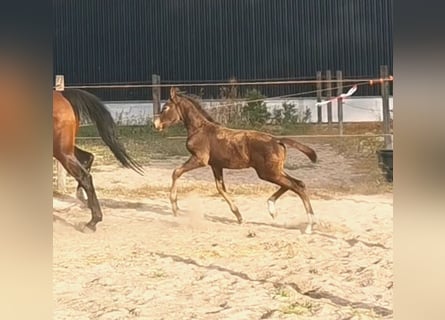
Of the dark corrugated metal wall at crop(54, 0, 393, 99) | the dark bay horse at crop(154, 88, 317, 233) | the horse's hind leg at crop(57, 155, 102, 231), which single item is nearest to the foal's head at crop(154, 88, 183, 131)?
the dark bay horse at crop(154, 88, 317, 233)

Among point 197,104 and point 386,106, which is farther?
point 197,104

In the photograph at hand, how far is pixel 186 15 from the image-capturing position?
10.1ft

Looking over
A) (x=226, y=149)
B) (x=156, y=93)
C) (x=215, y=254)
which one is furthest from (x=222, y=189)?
(x=156, y=93)

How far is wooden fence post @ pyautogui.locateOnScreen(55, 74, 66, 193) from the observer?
122 inches

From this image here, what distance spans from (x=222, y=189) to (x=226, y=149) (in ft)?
0.71

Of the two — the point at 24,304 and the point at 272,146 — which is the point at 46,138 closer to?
the point at 24,304

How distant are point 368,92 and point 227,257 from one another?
1.07 meters

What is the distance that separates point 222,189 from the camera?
316 centimetres

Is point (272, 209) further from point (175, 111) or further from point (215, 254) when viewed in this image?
point (175, 111)

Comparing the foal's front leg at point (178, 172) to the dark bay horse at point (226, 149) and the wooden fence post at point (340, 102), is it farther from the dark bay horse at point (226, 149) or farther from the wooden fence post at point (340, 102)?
the wooden fence post at point (340, 102)

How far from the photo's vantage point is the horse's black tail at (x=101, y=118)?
316 centimetres

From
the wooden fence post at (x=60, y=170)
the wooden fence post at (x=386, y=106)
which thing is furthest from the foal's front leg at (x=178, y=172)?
the wooden fence post at (x=386, y=106)

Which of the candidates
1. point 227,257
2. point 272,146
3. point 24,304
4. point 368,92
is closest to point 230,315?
point 227,257

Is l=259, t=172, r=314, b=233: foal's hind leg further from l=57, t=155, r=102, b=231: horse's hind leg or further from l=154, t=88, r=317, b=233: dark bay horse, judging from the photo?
l=57, t=155, r=102, b=231: horse's hind leg
